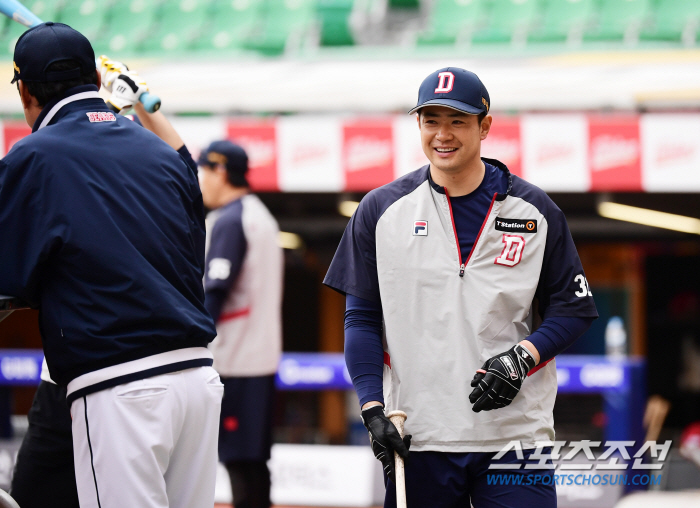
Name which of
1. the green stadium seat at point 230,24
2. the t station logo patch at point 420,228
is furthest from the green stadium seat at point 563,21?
the t station logo patch at point 420,228

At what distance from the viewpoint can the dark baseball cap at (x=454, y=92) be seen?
2348 millimetres

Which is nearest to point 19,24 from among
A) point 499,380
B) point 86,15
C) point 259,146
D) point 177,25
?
point 86,15

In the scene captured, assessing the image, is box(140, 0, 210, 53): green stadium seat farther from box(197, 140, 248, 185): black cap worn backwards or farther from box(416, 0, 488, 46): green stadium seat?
box(197, 140, 248, 185): black cap worn backwards

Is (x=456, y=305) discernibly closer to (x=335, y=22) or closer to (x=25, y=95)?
(x=25, y=95)

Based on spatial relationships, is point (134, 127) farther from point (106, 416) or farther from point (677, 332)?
point (677, 332)

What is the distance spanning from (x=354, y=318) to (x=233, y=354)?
1626 millimetres

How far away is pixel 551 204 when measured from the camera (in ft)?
7.97

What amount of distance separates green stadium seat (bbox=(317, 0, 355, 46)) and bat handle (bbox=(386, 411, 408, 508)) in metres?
8.94

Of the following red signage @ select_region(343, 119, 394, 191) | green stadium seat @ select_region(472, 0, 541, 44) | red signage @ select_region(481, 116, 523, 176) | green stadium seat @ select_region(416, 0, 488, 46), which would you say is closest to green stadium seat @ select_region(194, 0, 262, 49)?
green stadium seat @ select_region(416, 0, 488, 46)

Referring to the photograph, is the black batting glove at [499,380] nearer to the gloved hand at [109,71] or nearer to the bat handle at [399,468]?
the bat handle at [399,468]

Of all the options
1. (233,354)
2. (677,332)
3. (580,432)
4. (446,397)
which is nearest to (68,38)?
(446,397)

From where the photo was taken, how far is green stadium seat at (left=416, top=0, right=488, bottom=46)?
10477 millimetres

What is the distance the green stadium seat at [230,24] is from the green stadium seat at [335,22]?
91cm

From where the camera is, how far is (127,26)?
37.1ft
